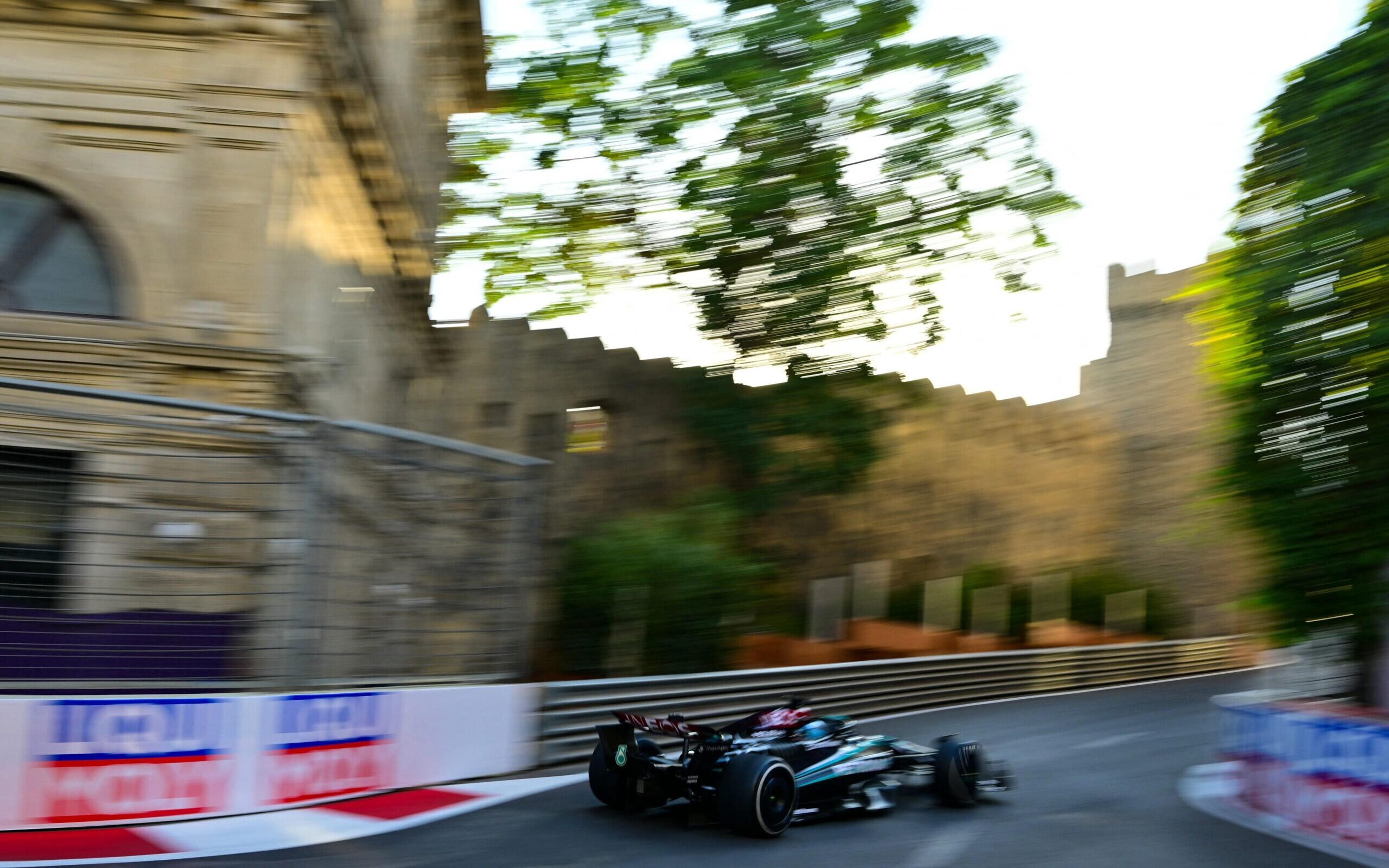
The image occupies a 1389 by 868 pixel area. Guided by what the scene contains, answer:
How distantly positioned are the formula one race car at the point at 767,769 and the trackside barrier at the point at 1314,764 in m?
2.47

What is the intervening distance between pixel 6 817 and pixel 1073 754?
31.5 ft

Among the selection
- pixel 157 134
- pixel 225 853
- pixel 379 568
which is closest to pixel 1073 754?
pixel 379 568

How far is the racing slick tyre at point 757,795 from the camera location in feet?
23.2

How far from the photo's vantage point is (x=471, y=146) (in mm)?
21625

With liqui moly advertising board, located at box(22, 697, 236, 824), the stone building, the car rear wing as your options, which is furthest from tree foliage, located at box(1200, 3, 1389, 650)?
liqui moly advertising board, located at box(22, 697, 236, 824)

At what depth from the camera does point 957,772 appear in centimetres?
851

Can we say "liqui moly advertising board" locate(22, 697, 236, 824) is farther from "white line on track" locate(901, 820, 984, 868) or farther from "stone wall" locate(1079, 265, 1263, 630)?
"stone wall" locate(1079, 265, 1263, 630)

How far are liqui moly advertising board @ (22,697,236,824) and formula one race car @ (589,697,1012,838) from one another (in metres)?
2.34

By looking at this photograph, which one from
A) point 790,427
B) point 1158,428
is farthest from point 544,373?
point 1158,428

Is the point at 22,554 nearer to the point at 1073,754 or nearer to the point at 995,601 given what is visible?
the point at 1073,754

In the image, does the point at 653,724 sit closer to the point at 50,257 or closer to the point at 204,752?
the point at 204,752

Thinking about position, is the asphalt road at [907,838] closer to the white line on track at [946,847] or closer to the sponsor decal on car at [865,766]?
the white line on track at [946,847]

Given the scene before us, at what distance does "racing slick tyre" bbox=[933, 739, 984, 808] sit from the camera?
8.48 m

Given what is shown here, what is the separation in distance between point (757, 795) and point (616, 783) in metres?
1.14
